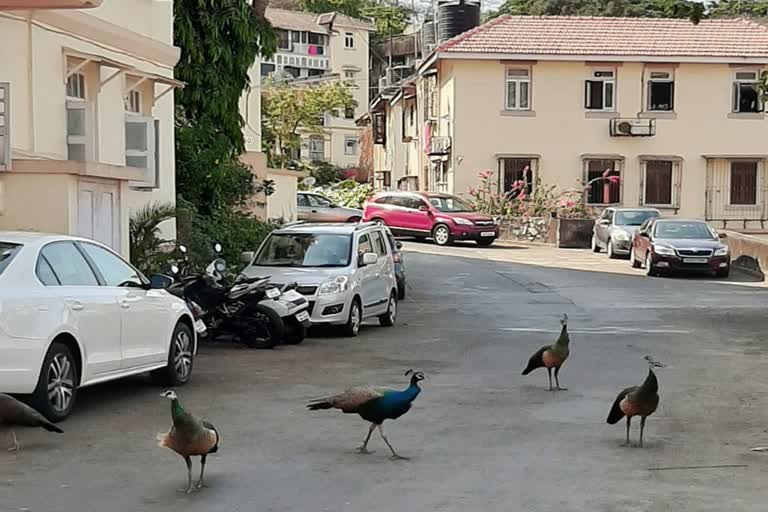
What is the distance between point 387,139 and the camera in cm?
6159

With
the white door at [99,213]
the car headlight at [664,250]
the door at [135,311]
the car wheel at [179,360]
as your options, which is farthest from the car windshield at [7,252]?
the car headlight at [664,250]

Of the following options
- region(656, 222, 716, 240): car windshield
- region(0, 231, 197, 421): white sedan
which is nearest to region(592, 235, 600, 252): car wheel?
region(656, 222, 716, 240): car windshield

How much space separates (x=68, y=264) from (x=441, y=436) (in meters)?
3.43

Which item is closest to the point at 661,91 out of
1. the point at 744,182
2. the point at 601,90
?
the point at 601,90

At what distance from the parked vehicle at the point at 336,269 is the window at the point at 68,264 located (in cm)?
642

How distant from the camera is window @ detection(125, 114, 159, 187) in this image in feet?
63.6

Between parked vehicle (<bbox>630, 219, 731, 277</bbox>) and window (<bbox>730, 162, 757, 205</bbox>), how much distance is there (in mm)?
14042

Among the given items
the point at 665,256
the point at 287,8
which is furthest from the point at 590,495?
the point at 287,8

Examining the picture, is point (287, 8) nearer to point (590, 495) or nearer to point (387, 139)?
point (387, 139)

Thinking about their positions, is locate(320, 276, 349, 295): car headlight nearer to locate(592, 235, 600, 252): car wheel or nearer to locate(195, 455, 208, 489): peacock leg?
locate(195, 455, 208, 489): peacock leg

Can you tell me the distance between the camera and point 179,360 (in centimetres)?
1213

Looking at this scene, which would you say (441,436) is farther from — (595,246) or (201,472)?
(595,246)

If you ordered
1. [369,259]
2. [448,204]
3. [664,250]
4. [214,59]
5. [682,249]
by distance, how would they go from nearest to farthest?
[369,259] < [214,59] < [682,249] < [664,250] < [448,204]

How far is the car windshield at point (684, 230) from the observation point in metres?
30.5
